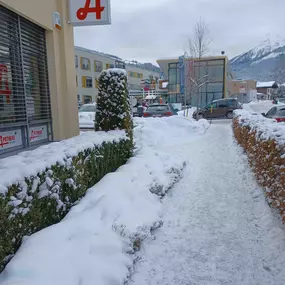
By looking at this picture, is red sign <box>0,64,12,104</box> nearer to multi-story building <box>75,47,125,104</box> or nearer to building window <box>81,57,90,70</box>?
multi-story building <box>75,47,125,104</box>

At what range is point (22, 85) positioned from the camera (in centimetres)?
529

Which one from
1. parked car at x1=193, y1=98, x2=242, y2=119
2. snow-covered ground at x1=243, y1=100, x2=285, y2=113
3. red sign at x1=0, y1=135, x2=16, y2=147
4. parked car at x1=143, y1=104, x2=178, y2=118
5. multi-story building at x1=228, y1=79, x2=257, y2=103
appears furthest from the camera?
multi-story building at x1=228, y1=79, x2=257, y2=103

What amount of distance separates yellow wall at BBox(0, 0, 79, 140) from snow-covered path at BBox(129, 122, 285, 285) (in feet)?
10.2

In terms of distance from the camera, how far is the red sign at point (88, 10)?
20.0 feet

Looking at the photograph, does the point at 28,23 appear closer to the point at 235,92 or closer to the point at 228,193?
the point at 228,193

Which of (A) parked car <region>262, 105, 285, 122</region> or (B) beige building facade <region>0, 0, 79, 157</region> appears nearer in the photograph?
(B) beige building facade <region>0, 0, 79, 157</region>

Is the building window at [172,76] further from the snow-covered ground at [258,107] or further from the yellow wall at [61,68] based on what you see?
the yellow wall at [61,68]

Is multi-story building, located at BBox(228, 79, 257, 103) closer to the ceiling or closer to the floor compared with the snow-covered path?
closer to the ceiling

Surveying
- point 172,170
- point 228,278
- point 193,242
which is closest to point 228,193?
point 172,170

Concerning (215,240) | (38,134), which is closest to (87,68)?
(38,134)

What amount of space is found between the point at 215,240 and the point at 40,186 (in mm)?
2252

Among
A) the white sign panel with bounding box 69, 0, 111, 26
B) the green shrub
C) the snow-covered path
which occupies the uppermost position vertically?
the white sign panel with bounding box 69, 0, 111, 26

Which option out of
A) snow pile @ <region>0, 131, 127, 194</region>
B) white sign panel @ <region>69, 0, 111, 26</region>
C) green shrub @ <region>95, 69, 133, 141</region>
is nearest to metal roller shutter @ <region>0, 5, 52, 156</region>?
white sign panel @ <region>69, 0, 111, 26</region>

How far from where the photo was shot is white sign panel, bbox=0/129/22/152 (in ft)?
15.5
